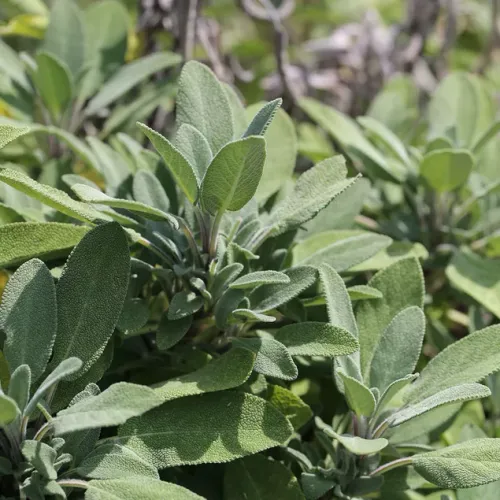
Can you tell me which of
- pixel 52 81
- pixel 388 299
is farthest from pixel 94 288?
pixel 52 81

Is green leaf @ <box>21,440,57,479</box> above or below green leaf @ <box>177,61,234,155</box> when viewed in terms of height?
below

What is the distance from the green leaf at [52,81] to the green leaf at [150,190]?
0.41 m

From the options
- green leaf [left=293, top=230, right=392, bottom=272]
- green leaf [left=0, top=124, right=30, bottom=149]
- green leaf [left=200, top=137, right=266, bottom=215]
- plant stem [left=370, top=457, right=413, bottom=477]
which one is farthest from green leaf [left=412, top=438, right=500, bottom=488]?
green leaf [left=0, top=124, right=30, bottom=149]

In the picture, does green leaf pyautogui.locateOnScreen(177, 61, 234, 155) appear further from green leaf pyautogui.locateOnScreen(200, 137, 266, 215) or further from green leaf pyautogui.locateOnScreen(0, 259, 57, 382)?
green leaf pyautogui.locateOnScreen(0, 259, 57, 382)

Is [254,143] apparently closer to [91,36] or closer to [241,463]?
[241,463]

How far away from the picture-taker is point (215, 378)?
75 cm

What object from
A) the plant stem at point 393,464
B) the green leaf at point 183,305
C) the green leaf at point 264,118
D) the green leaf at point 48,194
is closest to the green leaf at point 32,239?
the green leaf at point 48,194

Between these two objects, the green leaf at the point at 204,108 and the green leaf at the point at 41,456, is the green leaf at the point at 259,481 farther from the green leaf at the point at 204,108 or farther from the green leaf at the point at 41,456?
the green leaf at the point at 204,108

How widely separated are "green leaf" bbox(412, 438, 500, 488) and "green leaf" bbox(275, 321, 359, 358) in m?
0.17

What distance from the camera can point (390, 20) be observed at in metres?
2.49

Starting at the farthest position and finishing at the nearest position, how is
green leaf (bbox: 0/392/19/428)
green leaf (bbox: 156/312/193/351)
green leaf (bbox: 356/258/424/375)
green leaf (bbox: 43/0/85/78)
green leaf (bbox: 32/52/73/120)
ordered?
green leaf (bbox: 43/0/85/78) < green leaf (bbox: 32/52/73/120) < green leaf (bbox: 356/258/424/375) < green leaf (bbox: 156/312/193/351) < green leaf (bbox: 0/392/19/428)

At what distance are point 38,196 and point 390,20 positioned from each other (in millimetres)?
2040

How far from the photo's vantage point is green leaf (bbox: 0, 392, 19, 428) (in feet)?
1.89

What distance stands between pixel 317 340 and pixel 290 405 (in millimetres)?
120
